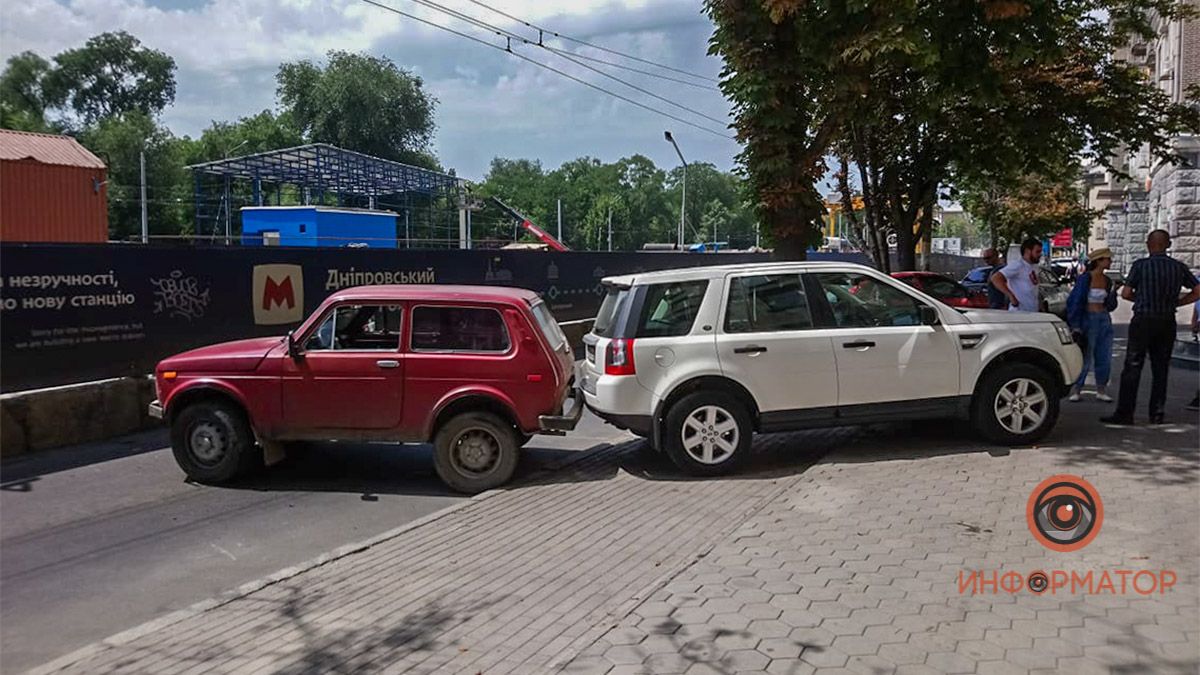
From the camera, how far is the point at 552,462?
8.30 meters

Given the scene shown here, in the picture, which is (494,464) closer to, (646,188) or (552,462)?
(552,462)

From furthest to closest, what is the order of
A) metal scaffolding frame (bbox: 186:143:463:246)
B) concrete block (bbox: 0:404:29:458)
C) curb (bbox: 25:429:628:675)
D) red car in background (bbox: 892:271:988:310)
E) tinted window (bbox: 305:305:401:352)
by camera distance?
metal scaffolding frame (bbox: 186:143:463:246) < red car in background (bbox: 892:271:988:310) < concrete block (bbox: 0:404:29:458) < tinted window (bbox: 305:305:401:352) < curb (bbox: 25:429:628:675)

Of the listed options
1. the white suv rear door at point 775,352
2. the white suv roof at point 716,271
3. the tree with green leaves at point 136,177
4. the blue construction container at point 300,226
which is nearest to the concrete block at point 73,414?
the white suv roof at point 716,271

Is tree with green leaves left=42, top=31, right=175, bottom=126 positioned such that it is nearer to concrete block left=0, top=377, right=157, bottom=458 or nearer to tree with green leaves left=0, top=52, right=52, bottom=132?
tree with green leaves left=0, top=52, right=52, bottom=132

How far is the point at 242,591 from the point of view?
195 inches

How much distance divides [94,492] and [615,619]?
5.23 meters

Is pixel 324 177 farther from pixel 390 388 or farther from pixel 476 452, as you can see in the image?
pixel 476 452

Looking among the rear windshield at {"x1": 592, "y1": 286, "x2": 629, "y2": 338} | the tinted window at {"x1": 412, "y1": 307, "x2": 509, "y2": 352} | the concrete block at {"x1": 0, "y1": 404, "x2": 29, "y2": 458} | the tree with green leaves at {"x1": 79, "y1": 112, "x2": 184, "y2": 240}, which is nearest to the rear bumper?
the rear windshield at {"x1": 592, "y1": 286, "x2": 629, "y2": 338}

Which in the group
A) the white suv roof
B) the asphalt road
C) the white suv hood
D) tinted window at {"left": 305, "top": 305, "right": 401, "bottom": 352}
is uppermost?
the white suv roof

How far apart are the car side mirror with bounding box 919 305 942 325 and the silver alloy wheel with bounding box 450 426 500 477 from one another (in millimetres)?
3758

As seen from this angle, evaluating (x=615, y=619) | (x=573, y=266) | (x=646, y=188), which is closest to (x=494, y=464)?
(x=615, y=619)

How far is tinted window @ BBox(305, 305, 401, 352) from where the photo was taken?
749 cm

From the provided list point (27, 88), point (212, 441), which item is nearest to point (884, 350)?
point (212, 441)

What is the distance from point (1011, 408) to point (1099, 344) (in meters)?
2.71
